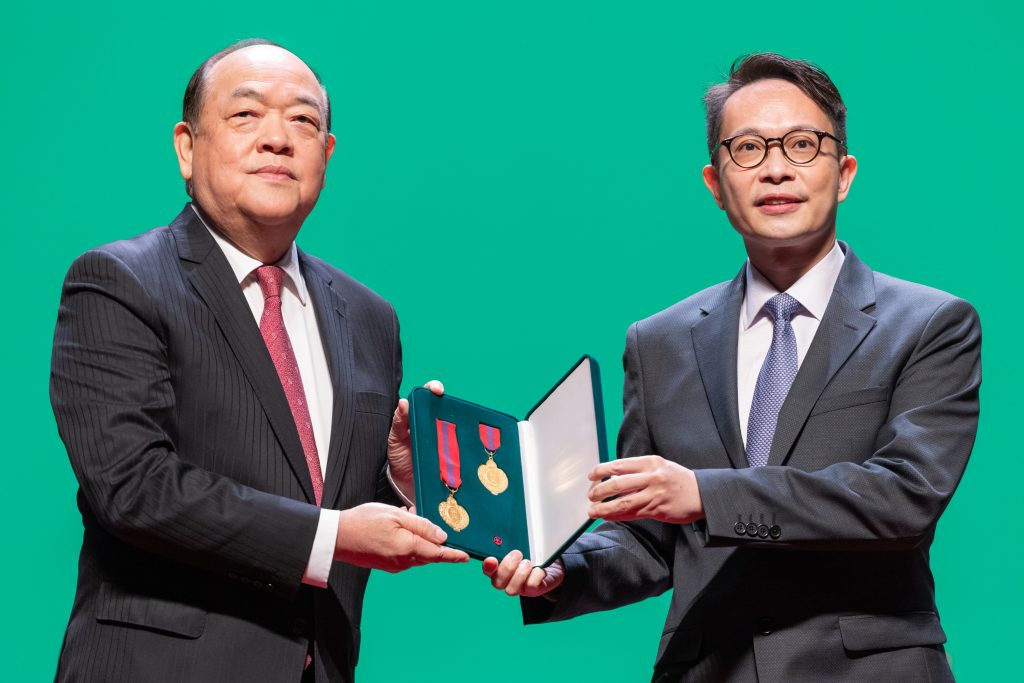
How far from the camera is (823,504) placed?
2.31 metres

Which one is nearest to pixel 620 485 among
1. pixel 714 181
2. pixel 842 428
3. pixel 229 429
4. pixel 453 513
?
pixel 453 513

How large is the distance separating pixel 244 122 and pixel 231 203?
168 millimetres

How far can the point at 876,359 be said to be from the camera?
2.48 metres

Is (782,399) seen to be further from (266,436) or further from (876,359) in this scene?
(266,436)

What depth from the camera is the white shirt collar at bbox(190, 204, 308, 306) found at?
99.3 inches

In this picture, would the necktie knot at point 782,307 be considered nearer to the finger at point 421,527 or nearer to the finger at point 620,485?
the finger at point 620,485

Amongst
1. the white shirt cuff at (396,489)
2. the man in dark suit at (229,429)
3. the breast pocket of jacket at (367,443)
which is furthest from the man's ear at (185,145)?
the white shirt cuff at (396,489)

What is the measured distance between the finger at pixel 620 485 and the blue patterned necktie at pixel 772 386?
0.97ft

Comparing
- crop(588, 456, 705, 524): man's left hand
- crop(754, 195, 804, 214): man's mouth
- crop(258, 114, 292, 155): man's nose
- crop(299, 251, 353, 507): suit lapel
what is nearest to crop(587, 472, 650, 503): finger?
crop(588, 456, 705, 524): man's left hand

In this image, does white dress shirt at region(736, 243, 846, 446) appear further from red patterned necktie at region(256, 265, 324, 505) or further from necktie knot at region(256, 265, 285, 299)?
necktie knot at region(256, 265, 285, 299)

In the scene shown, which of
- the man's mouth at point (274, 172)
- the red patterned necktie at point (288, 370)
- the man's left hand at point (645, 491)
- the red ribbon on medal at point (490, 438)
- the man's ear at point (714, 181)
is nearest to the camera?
the man's left hand at point (645, 491)

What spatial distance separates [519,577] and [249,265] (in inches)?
32.0

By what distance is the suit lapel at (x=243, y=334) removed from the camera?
2342 mm

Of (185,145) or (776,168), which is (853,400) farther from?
(185,145)
